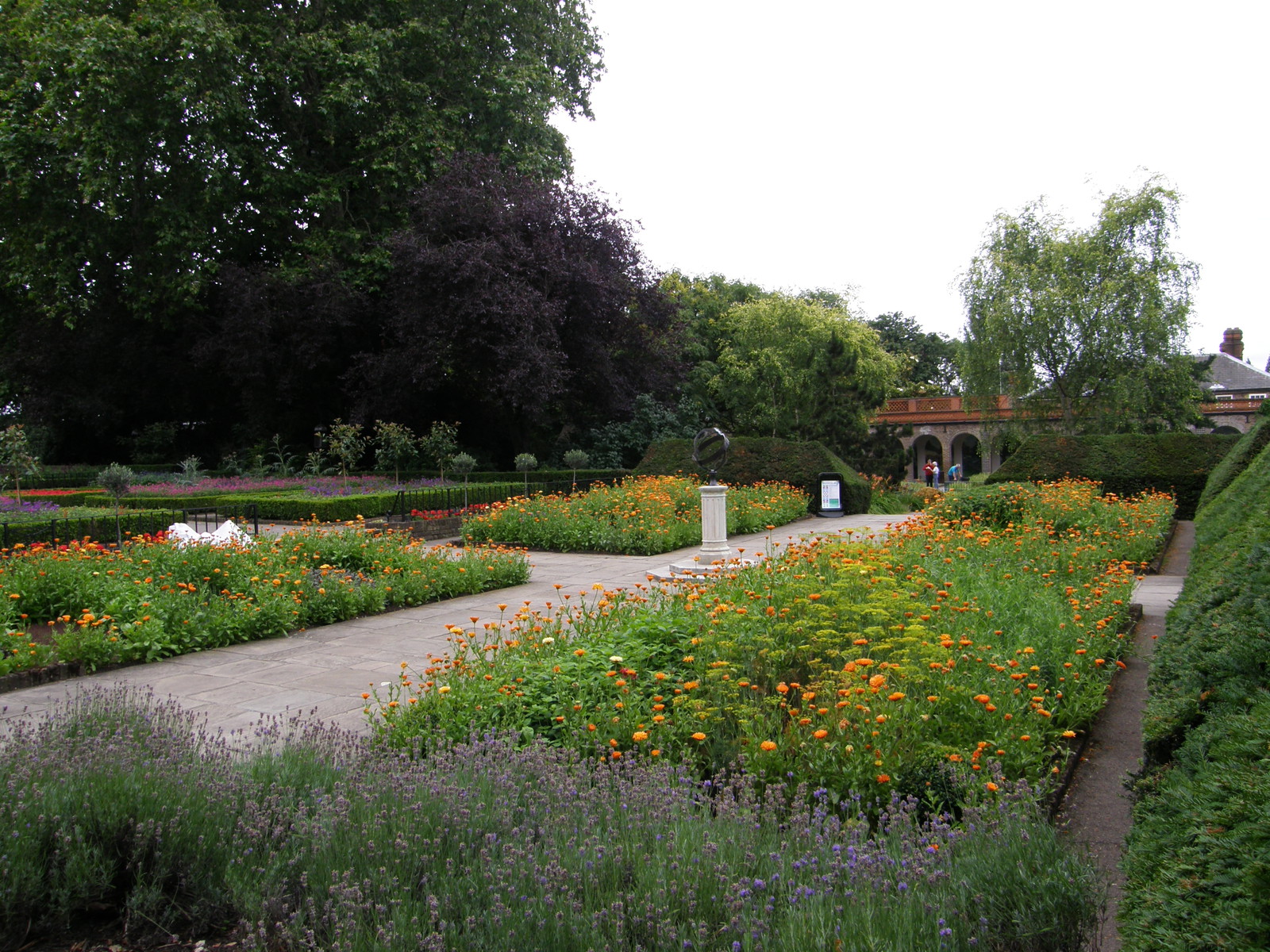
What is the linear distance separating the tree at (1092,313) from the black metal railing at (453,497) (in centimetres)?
1406

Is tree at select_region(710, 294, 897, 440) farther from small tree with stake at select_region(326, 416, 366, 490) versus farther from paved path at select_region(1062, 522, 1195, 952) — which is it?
paved path at select_region(1062, 522, 1195, 952)

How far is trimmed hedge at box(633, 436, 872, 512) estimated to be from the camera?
1853cm

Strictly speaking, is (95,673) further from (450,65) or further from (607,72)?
(607,72)

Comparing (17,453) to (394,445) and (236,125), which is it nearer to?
(394,445)

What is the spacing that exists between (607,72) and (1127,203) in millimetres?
15369

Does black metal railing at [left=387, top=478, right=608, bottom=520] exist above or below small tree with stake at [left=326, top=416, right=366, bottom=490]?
below

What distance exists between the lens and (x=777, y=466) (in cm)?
1898

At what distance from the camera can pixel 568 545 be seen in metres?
12.9

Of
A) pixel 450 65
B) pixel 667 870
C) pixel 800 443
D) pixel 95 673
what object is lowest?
pixel 95 673

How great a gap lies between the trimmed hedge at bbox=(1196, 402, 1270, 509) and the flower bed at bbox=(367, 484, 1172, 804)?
24.0ft

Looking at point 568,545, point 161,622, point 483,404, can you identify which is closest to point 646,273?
point 483,404

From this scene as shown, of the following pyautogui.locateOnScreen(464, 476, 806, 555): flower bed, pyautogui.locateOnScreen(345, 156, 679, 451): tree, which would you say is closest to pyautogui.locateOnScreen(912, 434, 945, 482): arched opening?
pyautogui.locateOnScreen(345, 156, 679, 451): tree

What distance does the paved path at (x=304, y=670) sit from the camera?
508 centimetres

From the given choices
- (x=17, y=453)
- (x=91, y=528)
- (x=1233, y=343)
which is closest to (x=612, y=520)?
(x=91, y=528)
